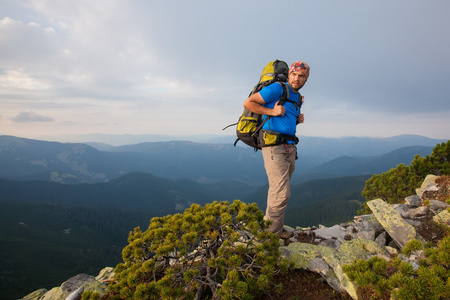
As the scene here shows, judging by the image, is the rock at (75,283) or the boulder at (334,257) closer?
the boulder at (334,257)

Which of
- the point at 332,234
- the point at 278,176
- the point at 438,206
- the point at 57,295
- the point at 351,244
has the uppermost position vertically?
the point at 278,176

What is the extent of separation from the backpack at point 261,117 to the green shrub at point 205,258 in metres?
1.81

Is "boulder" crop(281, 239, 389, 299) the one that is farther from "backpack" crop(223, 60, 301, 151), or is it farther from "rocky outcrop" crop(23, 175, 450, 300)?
"backpack" crop(223, 60, 301, 151)

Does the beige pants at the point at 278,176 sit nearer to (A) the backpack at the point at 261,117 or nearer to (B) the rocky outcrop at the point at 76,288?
(A) the backpack at the point at 261,117

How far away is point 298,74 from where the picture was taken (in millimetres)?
5574

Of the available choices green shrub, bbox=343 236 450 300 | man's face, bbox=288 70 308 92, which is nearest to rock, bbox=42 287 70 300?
green shrub, bbox=343 236 450 300

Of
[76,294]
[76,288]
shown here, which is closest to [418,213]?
[76,294]

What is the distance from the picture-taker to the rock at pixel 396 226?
20.5 feet

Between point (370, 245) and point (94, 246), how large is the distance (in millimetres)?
201775

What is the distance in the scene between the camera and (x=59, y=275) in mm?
119812

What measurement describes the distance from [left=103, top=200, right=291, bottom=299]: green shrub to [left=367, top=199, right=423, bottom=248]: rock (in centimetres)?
386

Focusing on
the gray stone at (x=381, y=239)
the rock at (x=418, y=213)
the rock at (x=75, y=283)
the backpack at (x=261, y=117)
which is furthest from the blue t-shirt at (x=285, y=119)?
the rock at (x=75, y=283)

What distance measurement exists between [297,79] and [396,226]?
5334 millimetres

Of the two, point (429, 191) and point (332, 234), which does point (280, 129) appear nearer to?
point (332, 234)
